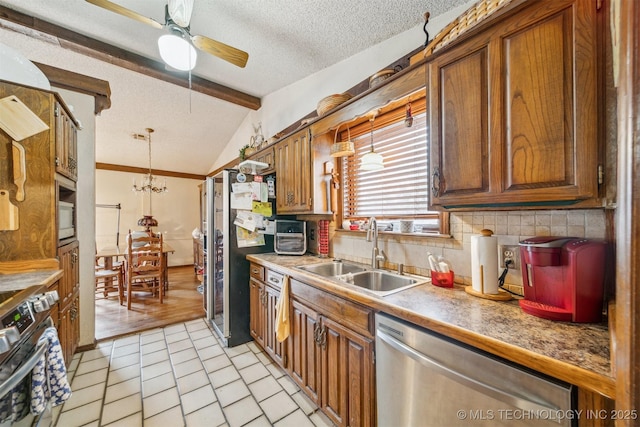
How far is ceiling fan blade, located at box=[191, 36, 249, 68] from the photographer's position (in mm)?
1782

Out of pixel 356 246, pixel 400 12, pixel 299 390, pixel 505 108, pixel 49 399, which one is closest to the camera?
pixel 505 108

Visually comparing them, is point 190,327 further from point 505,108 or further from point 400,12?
point 400,12

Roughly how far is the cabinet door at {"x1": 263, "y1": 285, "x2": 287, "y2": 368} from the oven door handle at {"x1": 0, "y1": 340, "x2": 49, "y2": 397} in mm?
1295

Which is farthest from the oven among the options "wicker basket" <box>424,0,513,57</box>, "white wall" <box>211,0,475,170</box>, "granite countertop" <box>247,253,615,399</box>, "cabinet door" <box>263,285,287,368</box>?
"white wall" <box>211,0,475,170</box>

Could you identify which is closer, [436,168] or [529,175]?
[529,175]

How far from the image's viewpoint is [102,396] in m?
1.76

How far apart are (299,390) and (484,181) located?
1.88 meters

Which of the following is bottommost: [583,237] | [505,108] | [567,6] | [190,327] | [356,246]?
[190,327]

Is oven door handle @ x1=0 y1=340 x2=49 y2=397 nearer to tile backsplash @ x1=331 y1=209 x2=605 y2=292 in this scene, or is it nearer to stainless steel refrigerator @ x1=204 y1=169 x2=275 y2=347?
stainless steel refrigerator @ x1=204 y1=169 x2=275 y2=347

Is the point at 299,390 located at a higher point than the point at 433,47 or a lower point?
lower

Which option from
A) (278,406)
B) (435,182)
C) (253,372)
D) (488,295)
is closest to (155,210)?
(253,372)

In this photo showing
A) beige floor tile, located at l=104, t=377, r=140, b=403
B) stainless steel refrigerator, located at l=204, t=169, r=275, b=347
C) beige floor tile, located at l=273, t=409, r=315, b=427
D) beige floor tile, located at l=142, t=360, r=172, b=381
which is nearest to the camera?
beige floor tile, located at l=273, t=409, r=315, b=427

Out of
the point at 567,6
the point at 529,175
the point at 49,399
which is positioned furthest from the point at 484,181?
the point at 49,399

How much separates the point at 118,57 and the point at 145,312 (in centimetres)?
318
